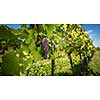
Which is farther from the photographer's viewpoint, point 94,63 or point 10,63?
point 94,63

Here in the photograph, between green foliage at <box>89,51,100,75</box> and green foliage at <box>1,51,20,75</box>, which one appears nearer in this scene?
green foliage at <box>1,51,20,75</box>

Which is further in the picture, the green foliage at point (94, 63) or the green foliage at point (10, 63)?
the green foliage at point (94, 63)

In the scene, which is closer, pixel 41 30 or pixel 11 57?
pixel 11 57

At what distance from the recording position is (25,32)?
1153 millimetres
